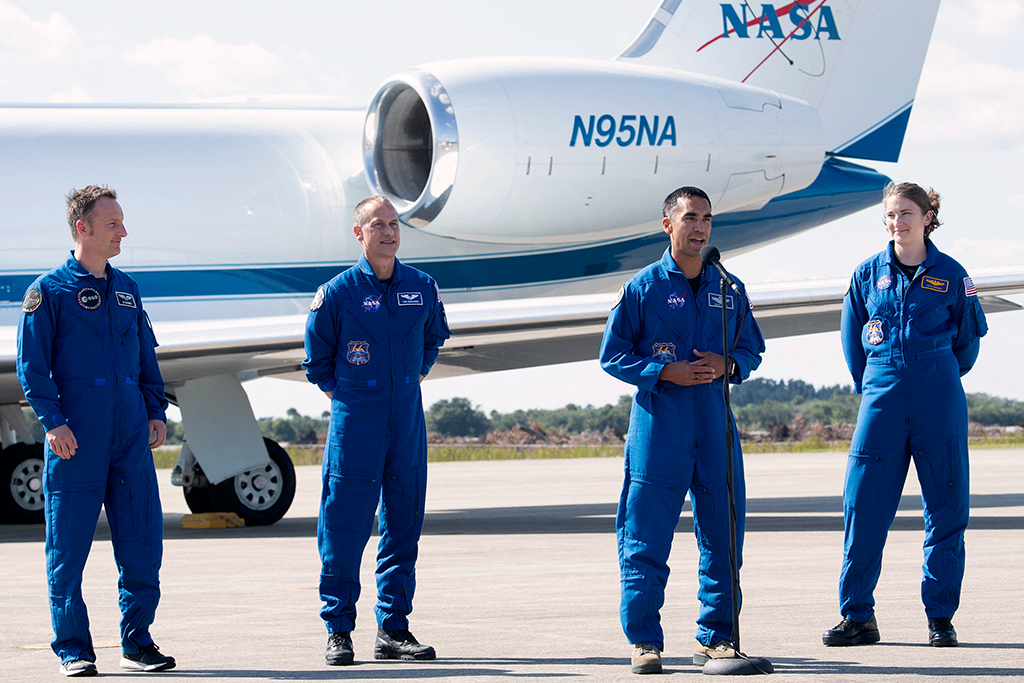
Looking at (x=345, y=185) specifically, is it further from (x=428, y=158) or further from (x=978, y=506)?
(x=978, y=506)

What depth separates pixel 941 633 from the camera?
17.3 ft

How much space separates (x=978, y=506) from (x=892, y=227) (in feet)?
30.0

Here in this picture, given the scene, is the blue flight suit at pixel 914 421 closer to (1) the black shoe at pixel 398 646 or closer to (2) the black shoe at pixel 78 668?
(1) the black shoe at pixel 398 646

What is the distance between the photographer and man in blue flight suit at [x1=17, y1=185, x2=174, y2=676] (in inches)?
201

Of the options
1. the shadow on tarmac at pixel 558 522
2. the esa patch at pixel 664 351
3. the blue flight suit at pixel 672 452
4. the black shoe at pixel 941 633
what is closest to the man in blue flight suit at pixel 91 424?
the blue flight suit at pixel 672 452

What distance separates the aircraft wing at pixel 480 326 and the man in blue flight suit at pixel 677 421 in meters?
5.82

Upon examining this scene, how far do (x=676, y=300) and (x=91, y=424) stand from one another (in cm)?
235

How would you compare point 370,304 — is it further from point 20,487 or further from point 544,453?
point 544,453

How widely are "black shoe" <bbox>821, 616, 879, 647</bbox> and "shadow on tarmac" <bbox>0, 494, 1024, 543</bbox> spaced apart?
5.91m

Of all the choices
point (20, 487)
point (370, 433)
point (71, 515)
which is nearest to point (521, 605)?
point (370, 433)

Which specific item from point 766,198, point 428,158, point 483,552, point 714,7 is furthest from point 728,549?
point 714,7

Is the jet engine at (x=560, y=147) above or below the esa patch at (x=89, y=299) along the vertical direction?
above

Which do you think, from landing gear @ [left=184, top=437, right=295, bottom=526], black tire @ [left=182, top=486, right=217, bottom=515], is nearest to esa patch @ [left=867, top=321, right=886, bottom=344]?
landing gear @ [left=184, top=437, right=295, bottom=526]

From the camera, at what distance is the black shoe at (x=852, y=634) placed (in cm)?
534
